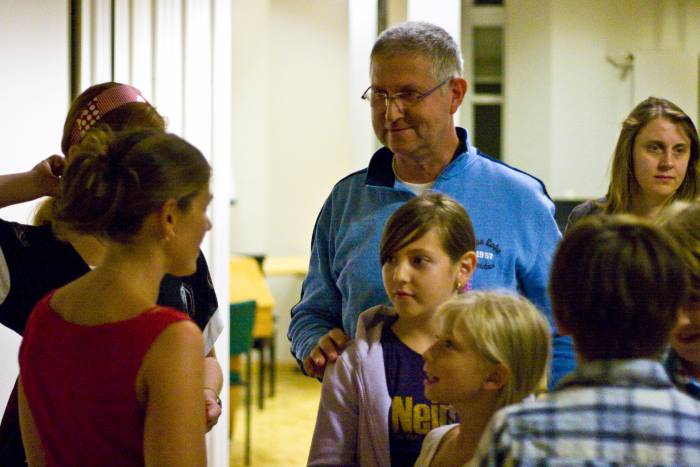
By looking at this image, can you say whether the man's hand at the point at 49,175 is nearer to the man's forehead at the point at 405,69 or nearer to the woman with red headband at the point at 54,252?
the woman with red headband at the point at 54,252

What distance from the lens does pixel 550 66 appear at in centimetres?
750

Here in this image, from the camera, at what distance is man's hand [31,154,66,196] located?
1.81 metres

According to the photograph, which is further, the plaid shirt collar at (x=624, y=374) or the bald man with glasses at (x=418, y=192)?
the bald man with glasses at (x=418, y=192)

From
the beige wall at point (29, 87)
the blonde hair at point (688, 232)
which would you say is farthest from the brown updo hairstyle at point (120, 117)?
the beige wall at point (29, 87)

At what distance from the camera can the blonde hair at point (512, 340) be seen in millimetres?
1384

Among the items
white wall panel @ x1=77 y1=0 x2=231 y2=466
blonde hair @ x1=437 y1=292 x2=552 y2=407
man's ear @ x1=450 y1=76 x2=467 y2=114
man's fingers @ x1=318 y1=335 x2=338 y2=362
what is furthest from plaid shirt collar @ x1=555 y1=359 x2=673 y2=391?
white wall panel @ x1=77 y1=0 x2=231 y2=466

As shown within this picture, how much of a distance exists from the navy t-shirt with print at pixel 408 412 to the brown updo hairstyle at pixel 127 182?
54 centimetres

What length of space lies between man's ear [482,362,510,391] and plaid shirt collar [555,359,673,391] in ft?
1.00

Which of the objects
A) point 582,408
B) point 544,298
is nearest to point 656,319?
Answer: point 582,408

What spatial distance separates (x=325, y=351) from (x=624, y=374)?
0.75 meters

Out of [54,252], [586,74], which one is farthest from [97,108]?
[586,74]

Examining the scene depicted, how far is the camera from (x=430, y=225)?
1.66 metres

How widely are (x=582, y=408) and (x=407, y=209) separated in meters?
0.70

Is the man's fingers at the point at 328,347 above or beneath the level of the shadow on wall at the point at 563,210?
above
